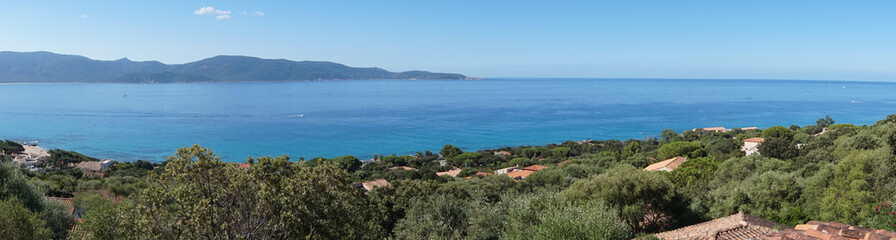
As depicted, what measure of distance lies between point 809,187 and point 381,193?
14.1 m

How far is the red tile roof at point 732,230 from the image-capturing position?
9.70 m

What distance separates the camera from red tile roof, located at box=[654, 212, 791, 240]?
31.8ft

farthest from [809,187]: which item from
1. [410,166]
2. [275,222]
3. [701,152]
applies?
[410,166]

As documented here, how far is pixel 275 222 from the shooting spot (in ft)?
21.8

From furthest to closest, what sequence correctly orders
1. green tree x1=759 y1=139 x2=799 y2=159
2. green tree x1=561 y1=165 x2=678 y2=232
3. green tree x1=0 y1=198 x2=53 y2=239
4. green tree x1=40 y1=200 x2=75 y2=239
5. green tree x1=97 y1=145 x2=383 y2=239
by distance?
green tree x1=759 y1=139 x2=799 y2=159 → green tree x1=561 y1=165 x2=678 y2=232 → green tree x1=40 y1=200 x2=75 y2=239 → green tree x1=0 y1=198 x2=53 y2=239 → green tree x1=97 y1=145 x2=383 y2=239

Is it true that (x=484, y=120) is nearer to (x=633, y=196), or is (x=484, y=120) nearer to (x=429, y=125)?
(x=429, y=125)

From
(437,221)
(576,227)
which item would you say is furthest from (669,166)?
(576,227)

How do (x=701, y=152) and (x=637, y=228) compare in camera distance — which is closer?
(x=637, y=228)

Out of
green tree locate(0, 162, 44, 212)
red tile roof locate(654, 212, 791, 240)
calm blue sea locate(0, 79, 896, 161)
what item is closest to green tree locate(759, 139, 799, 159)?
red tile roof locate(654, 212, 791, 240)

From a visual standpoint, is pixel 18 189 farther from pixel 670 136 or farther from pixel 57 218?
pixel 670 136

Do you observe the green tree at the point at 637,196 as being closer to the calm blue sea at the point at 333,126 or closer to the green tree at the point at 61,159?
the calm blue sea at the point at 333,126

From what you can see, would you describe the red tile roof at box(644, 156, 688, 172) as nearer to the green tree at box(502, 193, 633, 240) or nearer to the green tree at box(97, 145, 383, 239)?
the green tree at box(502, 193, 633, 240)

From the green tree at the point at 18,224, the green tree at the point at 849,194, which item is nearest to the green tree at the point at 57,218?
the green tree at the point at 18,224

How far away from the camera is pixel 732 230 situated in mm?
10000
